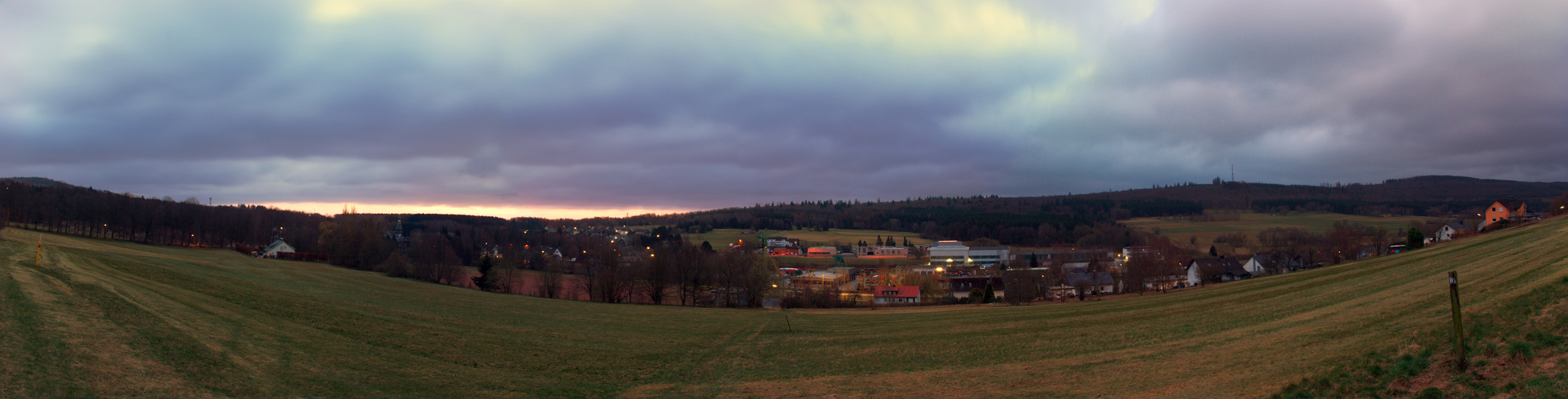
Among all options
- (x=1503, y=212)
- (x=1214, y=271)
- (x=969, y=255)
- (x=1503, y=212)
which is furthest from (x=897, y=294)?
(x=1503, y=212)

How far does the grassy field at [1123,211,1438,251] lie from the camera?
13700 centimetres

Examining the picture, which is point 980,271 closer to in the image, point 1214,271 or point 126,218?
point 1214,271

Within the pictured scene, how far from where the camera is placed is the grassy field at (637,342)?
13.3 metres

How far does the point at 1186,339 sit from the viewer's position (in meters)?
20.9

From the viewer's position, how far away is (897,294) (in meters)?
67.8

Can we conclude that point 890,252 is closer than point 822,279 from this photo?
No

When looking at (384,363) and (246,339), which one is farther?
(384,363)

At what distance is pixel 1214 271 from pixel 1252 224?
114 m

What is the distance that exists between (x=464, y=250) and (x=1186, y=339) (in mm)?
120190

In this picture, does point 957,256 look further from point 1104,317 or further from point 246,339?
A: point 246,339

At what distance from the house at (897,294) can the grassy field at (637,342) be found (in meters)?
30.1

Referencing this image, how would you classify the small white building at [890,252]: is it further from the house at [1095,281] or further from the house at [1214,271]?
the house at [1214,271]

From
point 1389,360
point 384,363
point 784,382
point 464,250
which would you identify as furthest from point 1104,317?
point 464,250

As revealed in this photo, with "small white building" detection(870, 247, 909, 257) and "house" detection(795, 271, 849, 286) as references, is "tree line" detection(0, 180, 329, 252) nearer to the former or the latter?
"house" detection(795, 271, 849, 286)
